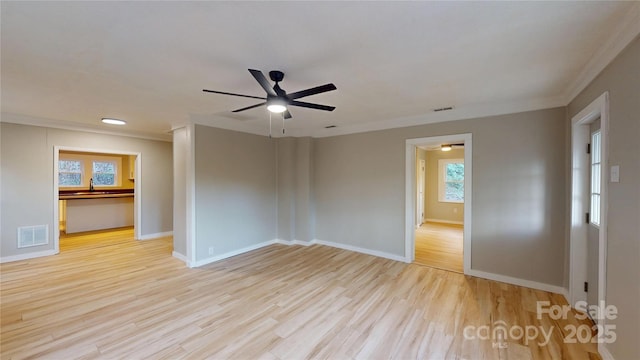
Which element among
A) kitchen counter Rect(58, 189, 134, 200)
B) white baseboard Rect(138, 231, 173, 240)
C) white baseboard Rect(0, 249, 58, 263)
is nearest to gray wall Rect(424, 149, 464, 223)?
white baseboard Rect(138, 231, 173, 240)

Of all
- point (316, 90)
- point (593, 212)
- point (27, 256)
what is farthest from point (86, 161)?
point (593, 212)

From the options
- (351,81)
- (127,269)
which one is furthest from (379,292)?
(127,269)

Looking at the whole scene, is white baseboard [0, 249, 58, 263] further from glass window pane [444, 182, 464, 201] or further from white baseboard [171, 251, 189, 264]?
glass window pane [444, 182, 464, 201]

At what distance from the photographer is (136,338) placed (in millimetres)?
2287

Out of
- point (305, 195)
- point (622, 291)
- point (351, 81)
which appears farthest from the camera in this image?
point (305, 195)

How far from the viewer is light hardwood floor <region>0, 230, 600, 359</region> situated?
215cm

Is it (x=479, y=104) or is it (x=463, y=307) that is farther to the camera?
(x=479, y=104)

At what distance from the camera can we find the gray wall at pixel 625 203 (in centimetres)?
161

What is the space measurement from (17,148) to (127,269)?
2876 millimetres

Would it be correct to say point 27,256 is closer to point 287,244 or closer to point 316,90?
point 287,244

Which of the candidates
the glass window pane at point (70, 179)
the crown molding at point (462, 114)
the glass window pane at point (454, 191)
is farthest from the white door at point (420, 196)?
the glass window pane at point (70, 179)

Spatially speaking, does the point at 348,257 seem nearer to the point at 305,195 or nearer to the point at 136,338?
the point at 305,195

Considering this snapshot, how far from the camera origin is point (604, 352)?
6.43 ft

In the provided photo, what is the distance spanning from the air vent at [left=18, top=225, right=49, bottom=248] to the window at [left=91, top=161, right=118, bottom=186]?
3.85 m
